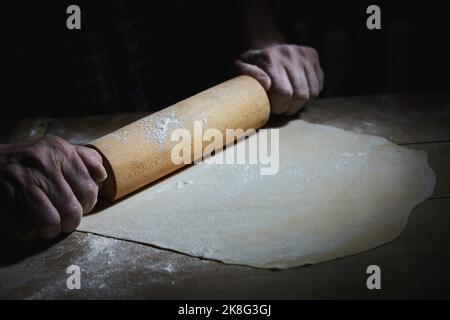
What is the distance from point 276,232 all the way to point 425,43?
6.84 feet

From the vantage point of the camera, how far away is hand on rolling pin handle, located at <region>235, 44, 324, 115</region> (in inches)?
79.3

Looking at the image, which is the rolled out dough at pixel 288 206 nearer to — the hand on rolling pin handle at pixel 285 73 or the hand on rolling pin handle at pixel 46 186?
the hand on rolling pin handle at pixel 46 186

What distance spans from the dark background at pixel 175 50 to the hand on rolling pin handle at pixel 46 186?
0.99 m

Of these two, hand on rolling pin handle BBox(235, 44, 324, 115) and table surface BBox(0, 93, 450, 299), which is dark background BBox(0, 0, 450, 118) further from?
table surface BBox(0, 93, 450, 299)

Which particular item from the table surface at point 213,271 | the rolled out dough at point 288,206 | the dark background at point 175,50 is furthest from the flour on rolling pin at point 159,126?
the dark background at point 175,50

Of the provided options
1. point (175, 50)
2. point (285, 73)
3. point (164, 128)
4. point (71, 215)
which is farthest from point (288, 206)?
point (175, 50)

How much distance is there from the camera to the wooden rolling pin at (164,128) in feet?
5.09

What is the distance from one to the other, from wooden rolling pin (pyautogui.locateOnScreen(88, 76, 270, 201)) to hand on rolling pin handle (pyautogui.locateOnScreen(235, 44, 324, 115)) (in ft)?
0.20

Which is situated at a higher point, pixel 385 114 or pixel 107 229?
pixel 385 114

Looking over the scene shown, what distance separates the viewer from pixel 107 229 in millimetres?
1445

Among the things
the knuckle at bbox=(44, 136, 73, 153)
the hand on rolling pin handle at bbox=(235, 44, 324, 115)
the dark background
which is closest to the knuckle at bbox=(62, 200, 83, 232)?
the knuckle at bbox=(44, 136, 73, 153)

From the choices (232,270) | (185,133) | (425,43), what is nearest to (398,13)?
(425,43)

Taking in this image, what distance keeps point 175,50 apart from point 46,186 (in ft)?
4.93

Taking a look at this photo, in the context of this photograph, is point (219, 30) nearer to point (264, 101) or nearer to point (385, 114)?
point (264, 101)
